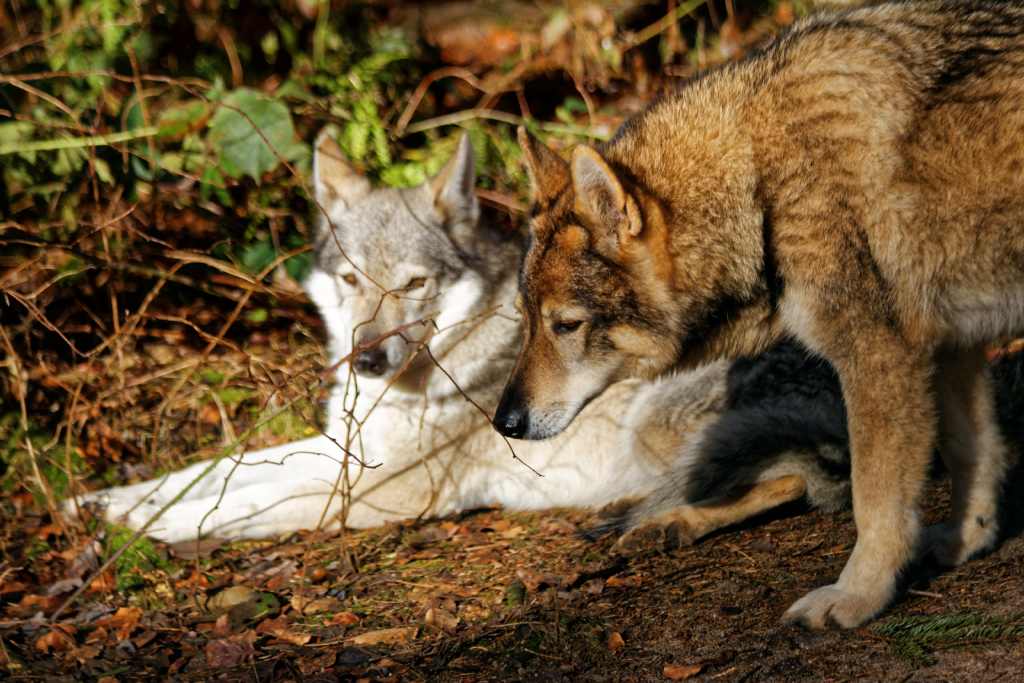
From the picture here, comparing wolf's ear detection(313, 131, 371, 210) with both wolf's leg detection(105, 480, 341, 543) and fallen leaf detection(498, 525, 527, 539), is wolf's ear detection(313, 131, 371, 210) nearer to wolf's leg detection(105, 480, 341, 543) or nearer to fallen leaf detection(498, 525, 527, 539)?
wolf's leg detection(105, 480, 341, 543)

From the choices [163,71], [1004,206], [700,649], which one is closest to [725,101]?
[1004,206]

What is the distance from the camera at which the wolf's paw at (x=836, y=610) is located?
2701mm

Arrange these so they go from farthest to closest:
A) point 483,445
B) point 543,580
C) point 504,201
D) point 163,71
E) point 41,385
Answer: point 163,71 < point 504,201 < point 41,385 < point 483,445 < point 543,580

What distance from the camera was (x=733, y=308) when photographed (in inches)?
119

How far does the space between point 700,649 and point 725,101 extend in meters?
2.03

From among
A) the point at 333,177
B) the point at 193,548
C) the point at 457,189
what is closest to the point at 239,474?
the point at 193,548

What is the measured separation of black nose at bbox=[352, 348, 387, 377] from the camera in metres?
4.01

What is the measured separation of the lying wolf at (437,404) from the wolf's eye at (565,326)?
1.05m

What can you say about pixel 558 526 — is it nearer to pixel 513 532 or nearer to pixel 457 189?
pixel 513 532

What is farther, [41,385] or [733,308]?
[41,385]

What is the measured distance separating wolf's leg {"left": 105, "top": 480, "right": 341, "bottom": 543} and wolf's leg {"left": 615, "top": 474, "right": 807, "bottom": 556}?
5.42 feet

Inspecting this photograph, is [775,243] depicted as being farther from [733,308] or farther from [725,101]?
[725,101]

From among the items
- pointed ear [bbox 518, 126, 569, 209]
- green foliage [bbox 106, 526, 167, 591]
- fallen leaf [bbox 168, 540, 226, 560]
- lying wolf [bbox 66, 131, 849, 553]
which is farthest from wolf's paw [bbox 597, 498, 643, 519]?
green foliage [bbox 106, 526, 167, 591]

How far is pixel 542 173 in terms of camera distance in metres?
3.26
